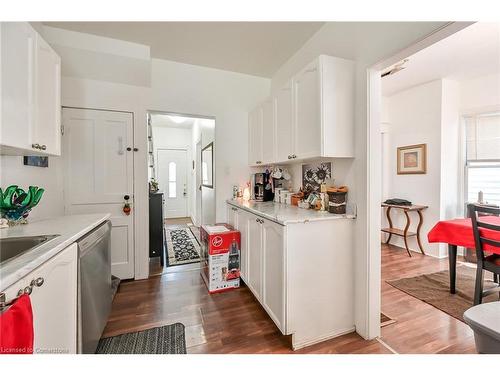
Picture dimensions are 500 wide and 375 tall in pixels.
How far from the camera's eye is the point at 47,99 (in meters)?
1.56

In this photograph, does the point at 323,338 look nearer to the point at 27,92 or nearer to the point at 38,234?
the point at 38,234

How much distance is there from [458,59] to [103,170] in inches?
177

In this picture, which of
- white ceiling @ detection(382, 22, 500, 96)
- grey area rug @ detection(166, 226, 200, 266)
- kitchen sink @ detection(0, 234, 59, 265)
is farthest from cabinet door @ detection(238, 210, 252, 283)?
white ceiling @ detection(382, 22, 500, 96)

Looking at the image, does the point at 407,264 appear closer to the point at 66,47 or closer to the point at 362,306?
the point at 362,306

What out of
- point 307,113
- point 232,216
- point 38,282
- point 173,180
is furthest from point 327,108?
point 173,180

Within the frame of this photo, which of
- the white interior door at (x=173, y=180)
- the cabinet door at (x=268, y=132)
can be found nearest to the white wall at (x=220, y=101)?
the cabinet door at (x=268, y=132)

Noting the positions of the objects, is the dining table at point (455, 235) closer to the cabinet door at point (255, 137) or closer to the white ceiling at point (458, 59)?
the white ceiling at point (458, 59)

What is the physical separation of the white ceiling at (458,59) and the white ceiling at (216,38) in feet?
4.78

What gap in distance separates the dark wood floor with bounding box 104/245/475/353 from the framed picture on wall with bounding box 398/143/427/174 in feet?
6.56

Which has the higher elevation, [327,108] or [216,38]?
[216,38]

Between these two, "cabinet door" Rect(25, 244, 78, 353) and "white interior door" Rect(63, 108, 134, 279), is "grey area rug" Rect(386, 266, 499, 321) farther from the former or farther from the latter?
"white interior door" Rect(63, 108, 134, 279)

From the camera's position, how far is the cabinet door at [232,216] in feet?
8.60

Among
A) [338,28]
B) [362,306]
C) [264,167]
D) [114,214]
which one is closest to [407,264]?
[362,306]

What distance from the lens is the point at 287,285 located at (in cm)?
153
